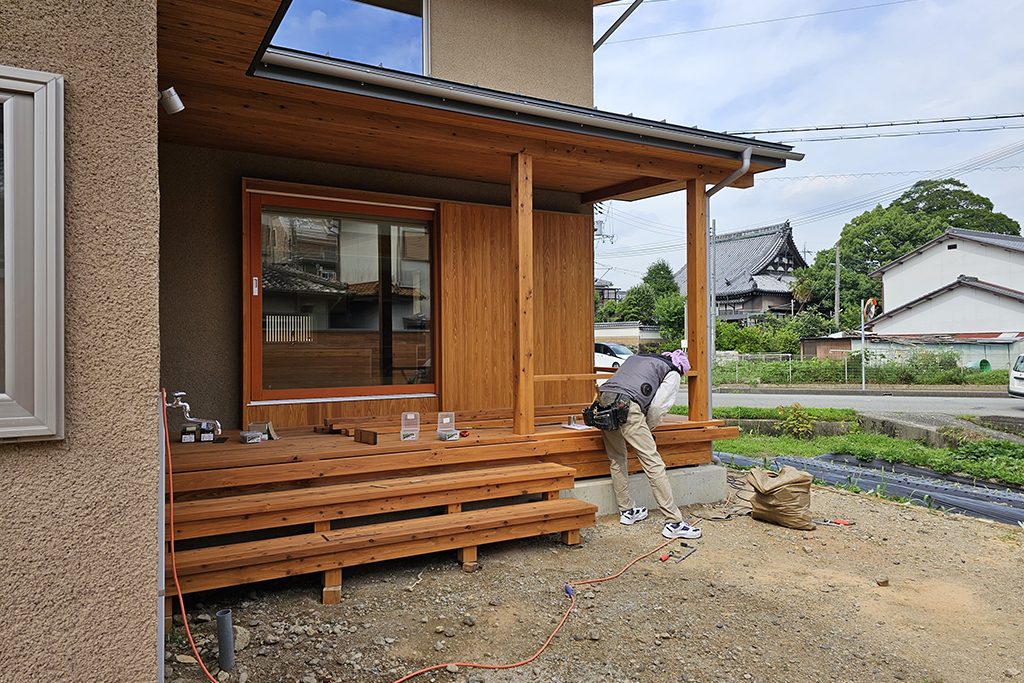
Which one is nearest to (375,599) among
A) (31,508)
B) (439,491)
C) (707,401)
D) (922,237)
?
(439,491)

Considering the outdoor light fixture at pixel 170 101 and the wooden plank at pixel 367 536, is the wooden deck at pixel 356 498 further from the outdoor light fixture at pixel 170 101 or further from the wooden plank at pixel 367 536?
the outdoor light fixture at pixel 170 101

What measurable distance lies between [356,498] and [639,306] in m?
40.0

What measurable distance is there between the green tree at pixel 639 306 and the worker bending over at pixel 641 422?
37.3m

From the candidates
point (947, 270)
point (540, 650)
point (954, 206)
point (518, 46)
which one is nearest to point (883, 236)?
point (954, 206)

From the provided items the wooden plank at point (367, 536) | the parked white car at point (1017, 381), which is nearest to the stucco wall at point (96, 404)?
the wooden plank at point (367, 536)

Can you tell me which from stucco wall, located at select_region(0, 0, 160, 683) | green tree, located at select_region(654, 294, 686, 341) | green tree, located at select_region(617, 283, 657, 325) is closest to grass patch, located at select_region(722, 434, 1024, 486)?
stucco wall, located at select_region(0, 0, 160, 683)

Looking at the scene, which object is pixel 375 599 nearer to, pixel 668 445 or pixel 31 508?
pixel 31 508

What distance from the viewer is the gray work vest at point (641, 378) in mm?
5949

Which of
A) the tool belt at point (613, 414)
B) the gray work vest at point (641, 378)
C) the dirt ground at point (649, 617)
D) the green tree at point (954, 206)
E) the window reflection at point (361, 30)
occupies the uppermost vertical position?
the green tree at point (954, 206)

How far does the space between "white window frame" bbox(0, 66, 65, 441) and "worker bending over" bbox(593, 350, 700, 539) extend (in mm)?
4448

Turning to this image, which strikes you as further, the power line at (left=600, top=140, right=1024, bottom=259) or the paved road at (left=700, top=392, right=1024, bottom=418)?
the power line at (left=600, top=140, right=1024, bottom=259)

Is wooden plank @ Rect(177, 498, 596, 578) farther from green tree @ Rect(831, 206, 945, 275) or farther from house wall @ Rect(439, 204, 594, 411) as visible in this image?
green tree @ Rect(831, 206, 945, 275)

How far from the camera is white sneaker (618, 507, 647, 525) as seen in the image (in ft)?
19.7

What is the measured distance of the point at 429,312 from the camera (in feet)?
23.9
